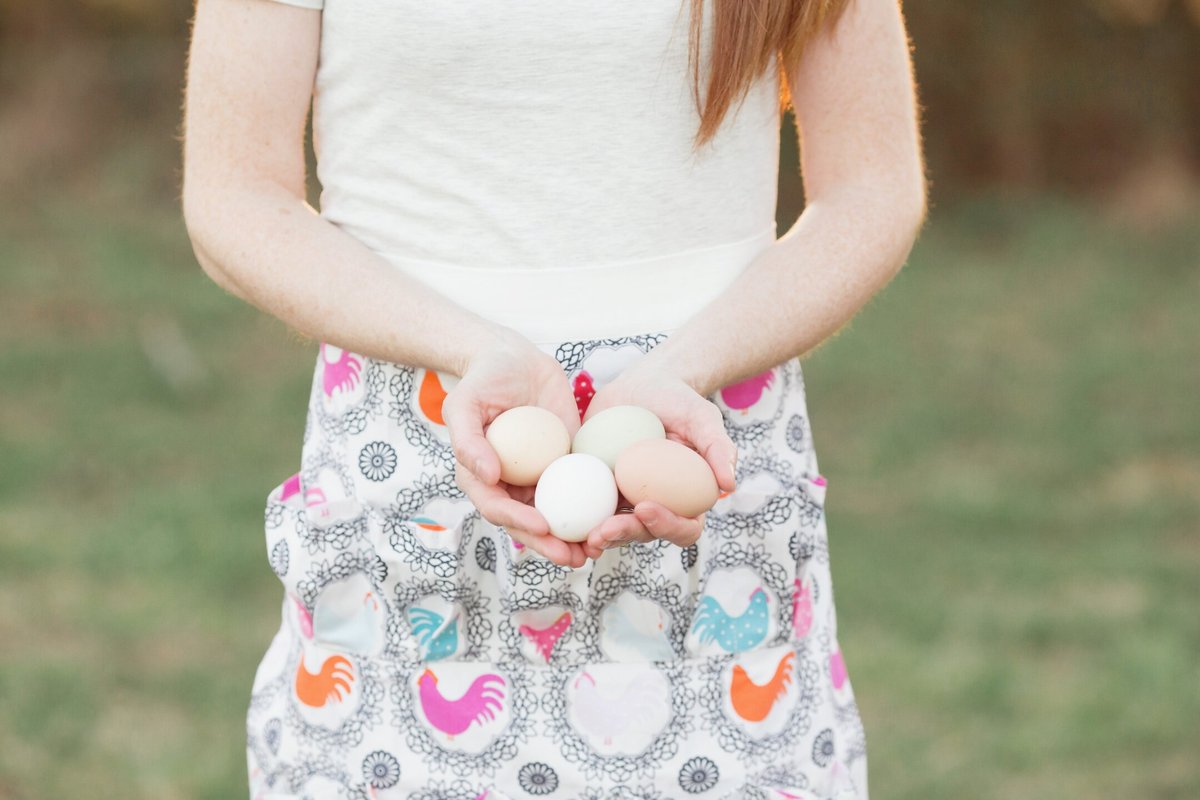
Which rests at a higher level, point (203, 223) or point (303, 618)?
point (203, 223)

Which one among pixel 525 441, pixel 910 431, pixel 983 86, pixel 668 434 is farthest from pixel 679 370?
pixel 983 86

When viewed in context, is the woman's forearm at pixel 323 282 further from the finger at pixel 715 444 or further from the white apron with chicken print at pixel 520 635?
the finger at pixel 715 444

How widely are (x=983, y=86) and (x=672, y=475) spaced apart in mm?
8248

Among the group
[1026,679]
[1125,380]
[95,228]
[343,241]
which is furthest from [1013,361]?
[343,241]

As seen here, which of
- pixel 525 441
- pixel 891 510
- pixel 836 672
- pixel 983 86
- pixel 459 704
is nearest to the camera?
pixel 525 441

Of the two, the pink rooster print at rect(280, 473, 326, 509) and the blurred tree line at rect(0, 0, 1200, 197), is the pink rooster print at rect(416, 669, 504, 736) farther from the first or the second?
the blurred tree line at rect(0, 0, 1200, 197)

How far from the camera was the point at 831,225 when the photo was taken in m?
1.60

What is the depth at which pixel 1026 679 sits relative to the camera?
4.12m

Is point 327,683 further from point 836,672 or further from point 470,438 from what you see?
point 836,672

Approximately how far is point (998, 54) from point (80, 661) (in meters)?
6.75

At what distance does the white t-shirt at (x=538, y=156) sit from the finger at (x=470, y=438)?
0.61 ft

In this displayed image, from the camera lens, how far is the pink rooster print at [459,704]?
1.53 m

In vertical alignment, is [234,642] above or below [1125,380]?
below

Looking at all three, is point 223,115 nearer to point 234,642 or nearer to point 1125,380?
point 234,642
